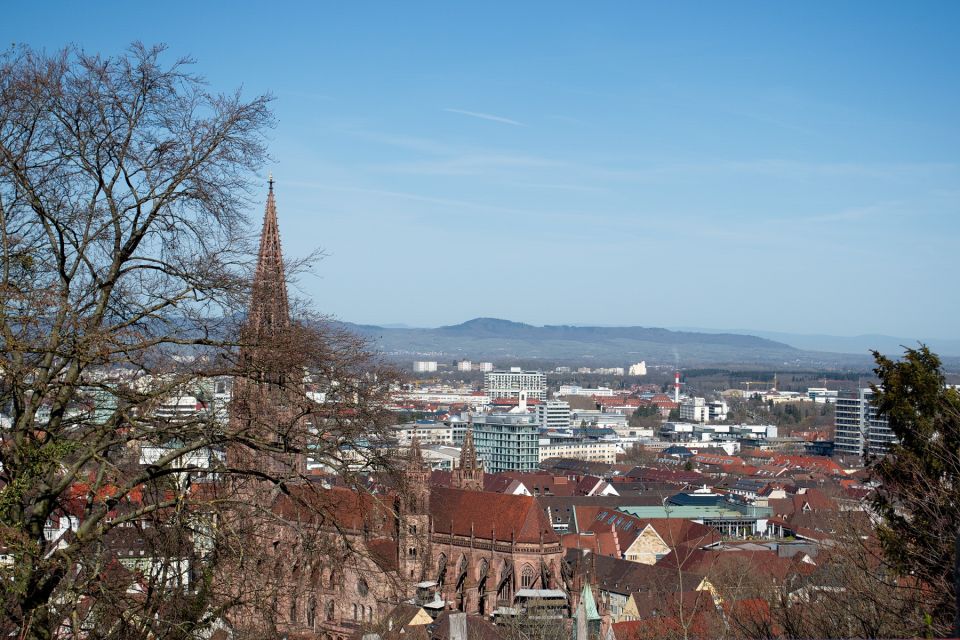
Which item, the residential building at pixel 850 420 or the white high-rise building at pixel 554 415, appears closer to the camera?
Answer: the residential building at pixel 850 420

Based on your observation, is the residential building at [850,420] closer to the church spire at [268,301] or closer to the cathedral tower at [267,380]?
the church spire at [268,301]

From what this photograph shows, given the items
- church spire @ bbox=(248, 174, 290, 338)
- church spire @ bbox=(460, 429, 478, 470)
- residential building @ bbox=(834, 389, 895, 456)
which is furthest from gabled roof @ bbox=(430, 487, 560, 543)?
residential building @ bbox=(834, 389, 895, 456)

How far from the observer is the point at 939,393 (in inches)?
732

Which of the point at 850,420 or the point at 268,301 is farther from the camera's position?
the point at 850,420

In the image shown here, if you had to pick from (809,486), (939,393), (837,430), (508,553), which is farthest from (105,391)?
(837,430)

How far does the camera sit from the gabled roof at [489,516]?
49.9 m

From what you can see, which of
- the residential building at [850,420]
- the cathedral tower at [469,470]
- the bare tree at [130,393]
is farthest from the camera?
the residential building at [850,420]

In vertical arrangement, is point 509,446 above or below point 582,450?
above

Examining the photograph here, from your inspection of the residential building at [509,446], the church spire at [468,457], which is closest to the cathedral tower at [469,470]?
the church spire at [468,457]

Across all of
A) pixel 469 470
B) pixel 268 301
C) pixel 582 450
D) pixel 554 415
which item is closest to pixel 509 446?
pixel 582 450

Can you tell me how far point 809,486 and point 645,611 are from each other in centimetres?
5350

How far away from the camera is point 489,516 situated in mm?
51344

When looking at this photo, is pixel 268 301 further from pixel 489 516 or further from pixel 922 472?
pixel 489 516

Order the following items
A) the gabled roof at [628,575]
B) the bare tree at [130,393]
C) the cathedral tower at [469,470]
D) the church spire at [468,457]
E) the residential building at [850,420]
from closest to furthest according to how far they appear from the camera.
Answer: the bare tree at [130,393] < the gabled roof at [628,575] < the cathedral tower at [469,470] < the church spire at [468,457] < the residential building at [850,420]
